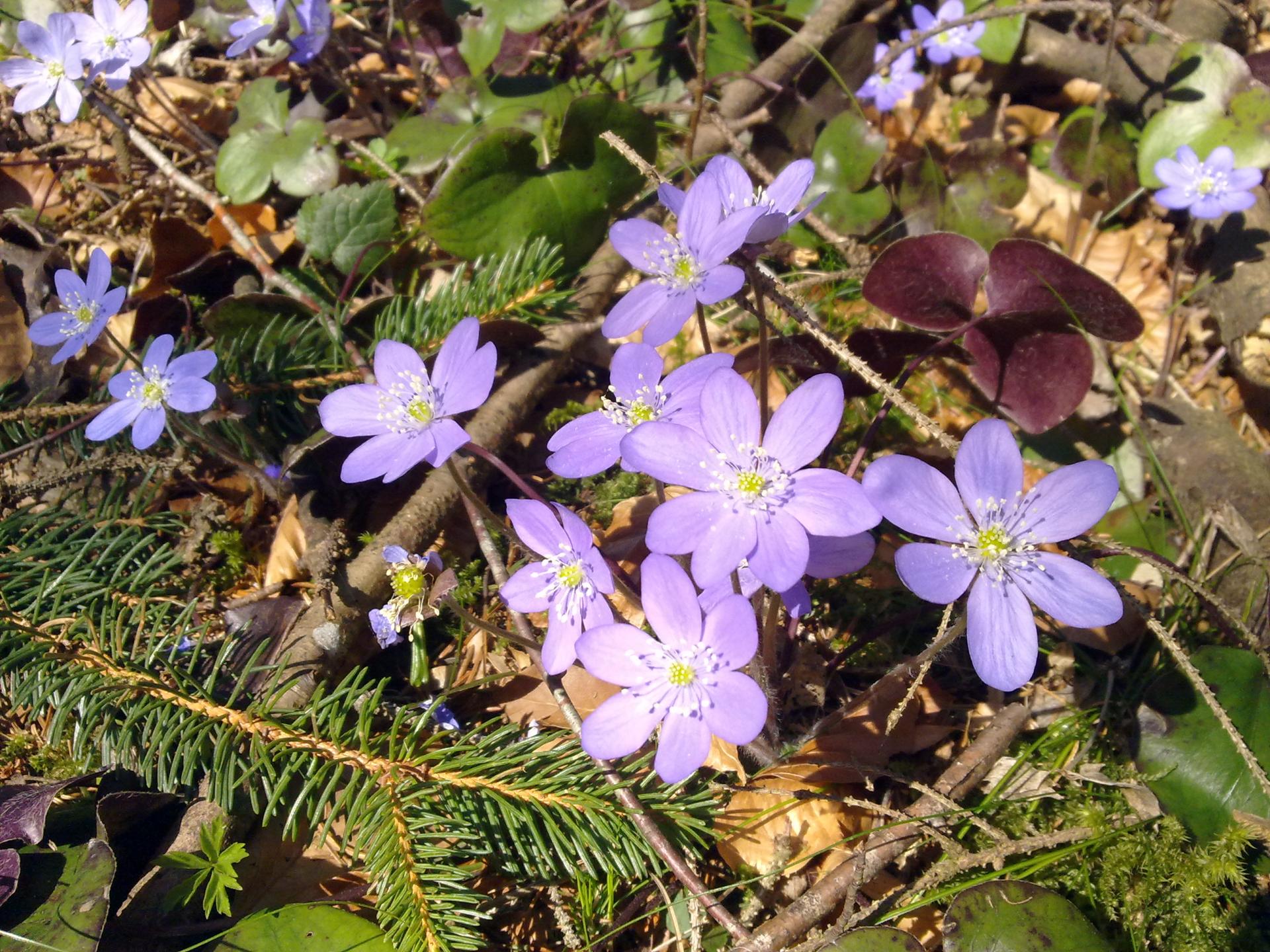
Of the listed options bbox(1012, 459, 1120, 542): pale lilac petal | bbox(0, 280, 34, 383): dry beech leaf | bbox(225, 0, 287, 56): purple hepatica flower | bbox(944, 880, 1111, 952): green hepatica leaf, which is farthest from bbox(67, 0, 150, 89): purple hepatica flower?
bbox(944, 880, 1111, 952): green hepatica leaf

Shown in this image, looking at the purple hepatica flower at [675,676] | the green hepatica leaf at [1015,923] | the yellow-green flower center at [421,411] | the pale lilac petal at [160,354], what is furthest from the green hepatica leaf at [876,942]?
the pale lilac petal at [160,354]

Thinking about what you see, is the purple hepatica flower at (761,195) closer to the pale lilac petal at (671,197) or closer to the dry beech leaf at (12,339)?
the pale lilac petal at (671,197)

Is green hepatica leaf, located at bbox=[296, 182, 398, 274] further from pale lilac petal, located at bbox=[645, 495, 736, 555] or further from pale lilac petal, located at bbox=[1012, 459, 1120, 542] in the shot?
pale lilac petal, located at bbox=[1012, 459, 1120, 542]

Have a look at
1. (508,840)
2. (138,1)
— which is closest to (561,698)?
(508,840)

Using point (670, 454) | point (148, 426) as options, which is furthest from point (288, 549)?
point (670, 454)

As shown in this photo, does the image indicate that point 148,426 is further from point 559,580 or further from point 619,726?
point 619,726
